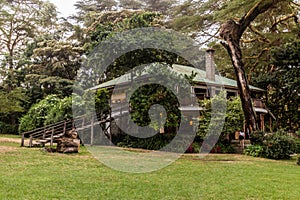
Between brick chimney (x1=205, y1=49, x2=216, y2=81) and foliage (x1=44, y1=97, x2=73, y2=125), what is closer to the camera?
foliage (x1=44, y1=97, x2=73, y2=125)

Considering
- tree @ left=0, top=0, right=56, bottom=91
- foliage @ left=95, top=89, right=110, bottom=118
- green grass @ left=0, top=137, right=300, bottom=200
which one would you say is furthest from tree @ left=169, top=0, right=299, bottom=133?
tree @ left=0, top=0, right=56, bottom=91

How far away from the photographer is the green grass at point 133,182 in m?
6.13

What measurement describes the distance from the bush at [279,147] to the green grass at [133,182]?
4.12 m

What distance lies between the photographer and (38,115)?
22.3 metres

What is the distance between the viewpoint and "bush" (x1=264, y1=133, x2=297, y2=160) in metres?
14.1

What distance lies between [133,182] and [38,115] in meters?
16.9

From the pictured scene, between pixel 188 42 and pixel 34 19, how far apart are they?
17503 millimetres

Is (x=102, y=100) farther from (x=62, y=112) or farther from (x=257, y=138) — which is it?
(x=257, y=138)

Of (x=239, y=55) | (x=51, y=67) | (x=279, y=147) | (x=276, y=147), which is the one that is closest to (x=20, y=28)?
(x=51, y=67)

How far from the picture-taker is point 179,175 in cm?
850

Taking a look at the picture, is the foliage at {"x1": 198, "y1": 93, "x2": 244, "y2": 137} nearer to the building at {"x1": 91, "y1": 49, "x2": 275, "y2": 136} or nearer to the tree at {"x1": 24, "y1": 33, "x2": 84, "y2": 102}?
the building at {"x1": 91, "y1": 49, "x2": 275, "y2": 136}

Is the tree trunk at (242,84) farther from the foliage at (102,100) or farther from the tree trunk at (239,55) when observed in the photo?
the foliage at (102,100)

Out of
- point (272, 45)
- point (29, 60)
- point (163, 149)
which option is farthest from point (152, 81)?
point (29, 60)

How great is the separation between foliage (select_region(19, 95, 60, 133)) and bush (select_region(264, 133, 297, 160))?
47.6ft
